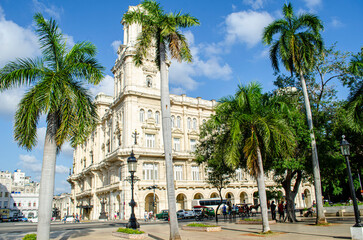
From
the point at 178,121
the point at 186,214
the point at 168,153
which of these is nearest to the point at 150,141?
the point at 178,121

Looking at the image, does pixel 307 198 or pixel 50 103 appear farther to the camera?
pixel 307 198

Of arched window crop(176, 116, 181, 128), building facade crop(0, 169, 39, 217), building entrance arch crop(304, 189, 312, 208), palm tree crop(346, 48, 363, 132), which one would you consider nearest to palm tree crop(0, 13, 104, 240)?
palm tree crop(346, 48, 363, 132)

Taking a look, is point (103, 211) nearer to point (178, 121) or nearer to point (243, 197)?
point (178, 121)

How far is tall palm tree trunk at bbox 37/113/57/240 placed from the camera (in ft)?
36.1

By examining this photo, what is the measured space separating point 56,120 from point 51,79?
5.62 ft

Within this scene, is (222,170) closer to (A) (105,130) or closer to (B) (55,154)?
(B) (55,154)

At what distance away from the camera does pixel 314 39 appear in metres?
20.3

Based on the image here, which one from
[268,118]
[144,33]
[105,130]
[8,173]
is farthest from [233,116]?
[8,173]

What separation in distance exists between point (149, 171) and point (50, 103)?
33626 mm

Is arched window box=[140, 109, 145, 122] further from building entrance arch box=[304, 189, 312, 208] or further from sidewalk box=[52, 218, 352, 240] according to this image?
building entrance arch box=[304, 189, 312, 208]

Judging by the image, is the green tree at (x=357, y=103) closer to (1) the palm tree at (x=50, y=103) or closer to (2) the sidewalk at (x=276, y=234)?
(2) the sidewalk at (x=276, y=234)

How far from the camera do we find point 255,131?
53.2 feet

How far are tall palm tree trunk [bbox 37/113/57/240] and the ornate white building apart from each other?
90.4 feet

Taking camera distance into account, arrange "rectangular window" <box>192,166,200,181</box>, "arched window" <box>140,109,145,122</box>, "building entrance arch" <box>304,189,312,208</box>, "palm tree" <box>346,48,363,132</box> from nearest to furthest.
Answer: "palm tree" <box>346,48,363,132</box> < "arched window" <box>140,109,145,122</box> < "rectangular window" <box>192,166,200,181</box> < "building entrance arch" <box>304,189,312,208</box>
